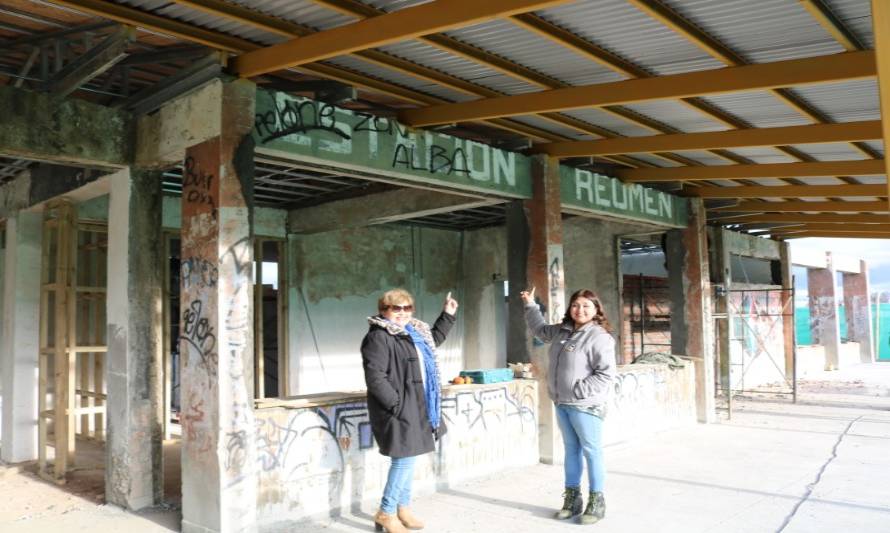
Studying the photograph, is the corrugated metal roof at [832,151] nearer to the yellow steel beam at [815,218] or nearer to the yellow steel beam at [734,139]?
the yellow steel beam at [734,139]

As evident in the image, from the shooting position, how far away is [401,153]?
19.6 ft

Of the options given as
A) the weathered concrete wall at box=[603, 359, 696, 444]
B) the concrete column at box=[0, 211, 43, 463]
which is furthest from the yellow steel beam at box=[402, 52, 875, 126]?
the concrete column at box=[0, 211, 43, 463]

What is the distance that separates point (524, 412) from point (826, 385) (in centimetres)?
1089

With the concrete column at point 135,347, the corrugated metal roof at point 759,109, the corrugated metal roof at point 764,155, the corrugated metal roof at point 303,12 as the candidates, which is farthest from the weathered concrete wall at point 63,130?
the corrugated metal roof at point 764,155

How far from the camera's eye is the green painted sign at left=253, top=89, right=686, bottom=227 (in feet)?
16.7

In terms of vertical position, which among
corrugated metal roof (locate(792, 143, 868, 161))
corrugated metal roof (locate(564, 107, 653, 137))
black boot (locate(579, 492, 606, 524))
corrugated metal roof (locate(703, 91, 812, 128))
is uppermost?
corrugated metal roof (locate(564, 107, 653, 137))

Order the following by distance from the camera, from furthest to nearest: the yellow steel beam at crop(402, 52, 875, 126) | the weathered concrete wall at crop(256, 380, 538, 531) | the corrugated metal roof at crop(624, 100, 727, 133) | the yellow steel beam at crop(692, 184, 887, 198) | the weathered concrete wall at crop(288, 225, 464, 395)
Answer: the weathered concrete wall at crop(288, 225, 464, 395)
the yellow steel beam at crop(692, 184, 887, 198)
the corrugated metal roof at crop(624, 100, 727, 133)
the weathered concrete wall at crop(256, 380, 538, 531)
the yellow steel beam at crop(402, 52, 875, 126)

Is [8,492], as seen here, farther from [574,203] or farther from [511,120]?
[574,203]

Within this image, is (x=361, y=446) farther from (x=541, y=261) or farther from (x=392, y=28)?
(x=392, y=28)

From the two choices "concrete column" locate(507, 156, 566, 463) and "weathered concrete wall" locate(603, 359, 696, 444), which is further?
"weathered concrete wall" locate(603, 359, 696, 444)

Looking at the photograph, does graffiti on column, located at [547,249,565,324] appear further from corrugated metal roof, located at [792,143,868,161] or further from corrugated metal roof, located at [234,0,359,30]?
corrugated metal roof, located at [234,0,359,30]

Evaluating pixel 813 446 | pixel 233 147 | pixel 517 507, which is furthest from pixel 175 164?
pixel 813 446

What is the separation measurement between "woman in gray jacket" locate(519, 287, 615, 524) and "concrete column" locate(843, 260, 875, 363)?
20.3 m

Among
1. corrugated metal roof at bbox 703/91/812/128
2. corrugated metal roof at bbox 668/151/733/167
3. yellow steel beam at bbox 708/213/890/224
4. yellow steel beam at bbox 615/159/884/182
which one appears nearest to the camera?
corrugated metal roof at bbox 703/91/812/128
